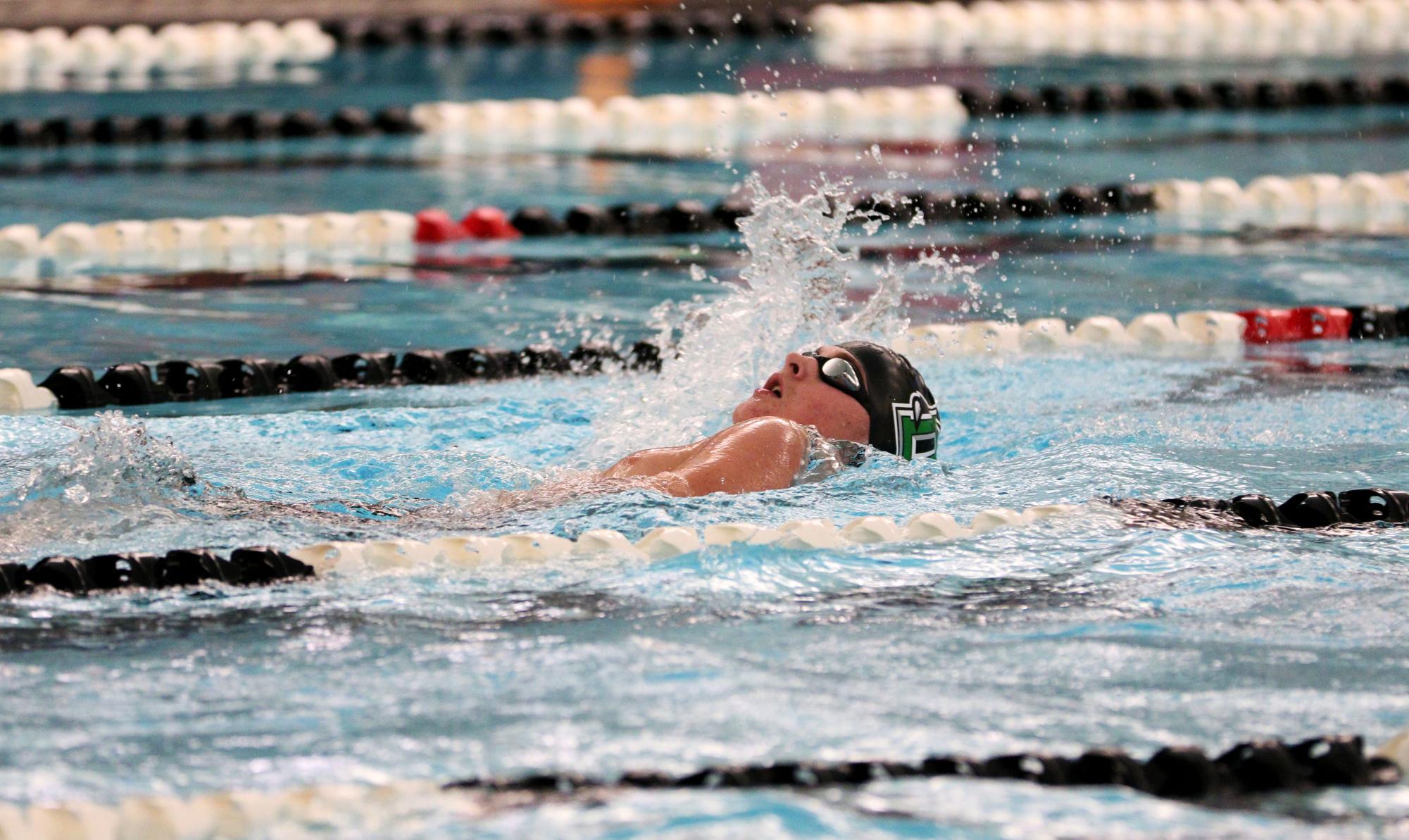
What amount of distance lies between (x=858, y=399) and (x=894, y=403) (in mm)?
80

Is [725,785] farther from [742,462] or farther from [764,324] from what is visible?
[764,324]

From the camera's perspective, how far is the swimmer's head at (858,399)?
12.8ft

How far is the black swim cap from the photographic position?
3.89 metres

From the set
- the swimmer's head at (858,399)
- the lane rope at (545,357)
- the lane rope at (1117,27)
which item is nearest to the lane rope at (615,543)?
the swimmer's head at (858,399)

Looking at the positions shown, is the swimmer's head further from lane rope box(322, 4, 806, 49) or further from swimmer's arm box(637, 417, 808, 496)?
lane rope box(322, 4, 806, 49)

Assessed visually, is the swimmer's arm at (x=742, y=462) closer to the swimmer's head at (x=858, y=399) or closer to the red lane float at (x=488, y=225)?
the swimmer's head at (x=858, y=399)

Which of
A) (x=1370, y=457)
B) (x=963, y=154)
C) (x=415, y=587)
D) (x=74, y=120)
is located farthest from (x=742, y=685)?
(x=74, y=120)

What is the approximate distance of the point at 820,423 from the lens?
12.8 feet

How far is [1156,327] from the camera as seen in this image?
19.1 feet

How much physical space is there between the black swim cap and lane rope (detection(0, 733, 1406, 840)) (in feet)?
4.57

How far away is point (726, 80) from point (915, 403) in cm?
705

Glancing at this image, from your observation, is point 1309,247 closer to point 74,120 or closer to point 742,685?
point 742,685

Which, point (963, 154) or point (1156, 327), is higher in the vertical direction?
point (963, 154)

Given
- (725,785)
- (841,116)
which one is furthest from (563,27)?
(725,785)
